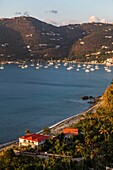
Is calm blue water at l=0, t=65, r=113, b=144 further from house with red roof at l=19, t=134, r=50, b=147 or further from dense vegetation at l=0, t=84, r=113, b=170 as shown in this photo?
dense vegetation at l=0, t=84, r=113, b=170

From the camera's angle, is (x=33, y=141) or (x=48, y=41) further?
(x=48, y=41)

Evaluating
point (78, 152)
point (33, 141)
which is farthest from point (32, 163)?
point (33, 141)

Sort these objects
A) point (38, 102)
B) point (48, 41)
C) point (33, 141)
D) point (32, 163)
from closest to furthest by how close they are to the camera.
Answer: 1. point (32, 163)
2. point (33, 141)
3. point (38, 102)
4. point (48, 41)

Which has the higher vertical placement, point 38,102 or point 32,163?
point 38,102

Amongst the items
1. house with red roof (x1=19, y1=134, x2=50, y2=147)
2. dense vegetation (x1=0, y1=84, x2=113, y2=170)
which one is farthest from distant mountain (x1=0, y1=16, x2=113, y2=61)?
house with red roof (x1=19, y1=134, x2=50, y2=147)

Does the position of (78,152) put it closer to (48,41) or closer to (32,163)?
(32,163)
